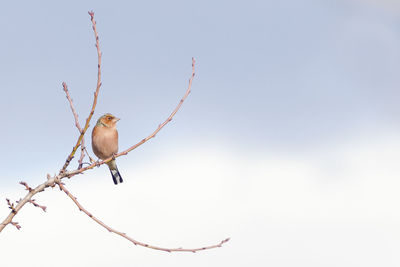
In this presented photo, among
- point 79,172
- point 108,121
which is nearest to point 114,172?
point 108,121

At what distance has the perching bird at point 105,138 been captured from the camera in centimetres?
1415

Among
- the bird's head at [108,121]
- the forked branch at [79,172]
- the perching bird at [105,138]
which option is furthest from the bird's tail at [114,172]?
the forked branch at [79,172]

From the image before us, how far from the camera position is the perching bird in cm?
1415

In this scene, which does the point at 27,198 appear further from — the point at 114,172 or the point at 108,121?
the point at 114,172

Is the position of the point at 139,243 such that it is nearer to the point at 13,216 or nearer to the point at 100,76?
the point at 13,216

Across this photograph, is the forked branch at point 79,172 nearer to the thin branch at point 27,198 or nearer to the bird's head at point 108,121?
the thin branch at point 27,198

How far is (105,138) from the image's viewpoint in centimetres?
1418

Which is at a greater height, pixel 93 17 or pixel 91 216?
pixel 93 17

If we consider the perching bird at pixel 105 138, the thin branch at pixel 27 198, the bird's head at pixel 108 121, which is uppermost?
the bird's head at pixel 108 121

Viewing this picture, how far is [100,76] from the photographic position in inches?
260

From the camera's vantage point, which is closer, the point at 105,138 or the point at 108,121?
the point at 105,138

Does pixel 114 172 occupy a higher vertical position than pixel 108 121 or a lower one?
lower

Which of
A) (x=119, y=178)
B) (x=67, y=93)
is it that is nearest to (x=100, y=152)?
(x=119, y=178)

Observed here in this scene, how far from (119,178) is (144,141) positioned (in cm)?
959
